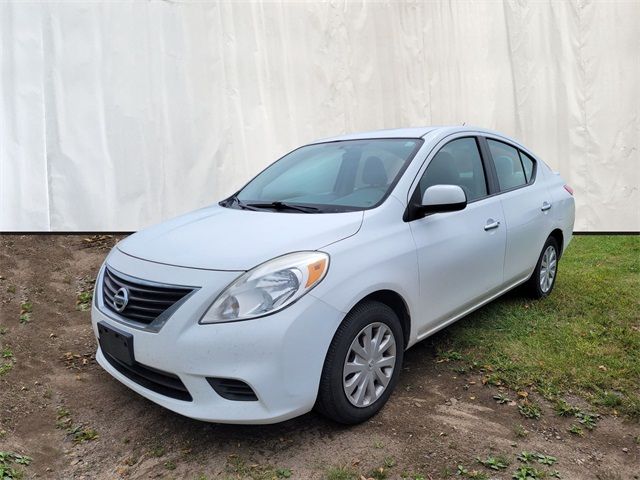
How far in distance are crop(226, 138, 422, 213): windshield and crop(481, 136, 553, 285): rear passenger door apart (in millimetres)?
1007

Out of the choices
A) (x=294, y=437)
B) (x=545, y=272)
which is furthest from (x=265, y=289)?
(x=545, y=272)

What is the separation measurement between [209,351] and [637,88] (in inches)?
283

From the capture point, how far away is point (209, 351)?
6.97ft

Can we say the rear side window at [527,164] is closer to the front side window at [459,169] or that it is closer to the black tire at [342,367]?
the front side window at [459,169]

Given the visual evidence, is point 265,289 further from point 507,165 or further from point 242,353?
point 507,165

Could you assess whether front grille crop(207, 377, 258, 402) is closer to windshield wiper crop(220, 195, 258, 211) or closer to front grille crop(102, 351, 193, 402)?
front grille crop(102, 351, 193, 402)

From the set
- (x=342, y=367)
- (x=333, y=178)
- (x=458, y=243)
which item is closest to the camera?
(x=342, y=367)

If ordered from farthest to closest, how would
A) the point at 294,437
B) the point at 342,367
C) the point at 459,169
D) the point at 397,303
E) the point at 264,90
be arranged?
the point at 264,90
the point at 459,169
the point at 397,303
the point at 294,437
the point at 342,367

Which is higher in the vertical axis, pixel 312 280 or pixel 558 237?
pixel 312 280

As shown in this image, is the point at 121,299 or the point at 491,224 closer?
the point at 121,299

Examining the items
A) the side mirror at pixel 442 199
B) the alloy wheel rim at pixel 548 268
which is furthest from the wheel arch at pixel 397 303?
the alloy wheel rim at pixel 548 268

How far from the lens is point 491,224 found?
3.41 meters

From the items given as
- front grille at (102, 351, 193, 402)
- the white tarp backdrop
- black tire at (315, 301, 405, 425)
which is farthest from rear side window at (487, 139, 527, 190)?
the white tarp backdrop

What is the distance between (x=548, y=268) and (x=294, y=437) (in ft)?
10.3
